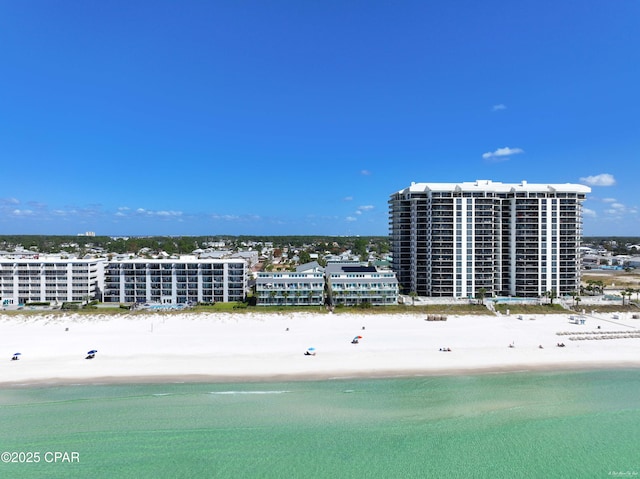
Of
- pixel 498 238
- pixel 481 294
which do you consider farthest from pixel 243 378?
pixel 498 238

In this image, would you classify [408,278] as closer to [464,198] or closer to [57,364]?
[464,198]

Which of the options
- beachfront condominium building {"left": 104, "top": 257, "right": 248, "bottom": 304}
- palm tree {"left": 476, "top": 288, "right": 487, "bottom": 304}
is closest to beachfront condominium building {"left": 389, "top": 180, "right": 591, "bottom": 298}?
palm tree {"left": 476, "top": 288, "right": 487, "bottom": 304}

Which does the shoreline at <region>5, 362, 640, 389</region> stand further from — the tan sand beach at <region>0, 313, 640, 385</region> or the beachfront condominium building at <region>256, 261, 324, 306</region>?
the beachfront condominium building at <region>256, 261, 324, 306</region>

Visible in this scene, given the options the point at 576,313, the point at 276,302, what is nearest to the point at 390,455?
the point at 276,302

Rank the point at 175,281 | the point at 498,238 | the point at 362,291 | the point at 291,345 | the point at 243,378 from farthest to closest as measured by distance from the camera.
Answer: the point at 498,238 → the point at 175,281 → the point at 362,291 → the point at 291,345 → the point at 243,378

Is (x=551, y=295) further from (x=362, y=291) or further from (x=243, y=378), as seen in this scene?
(x=243, y=378)

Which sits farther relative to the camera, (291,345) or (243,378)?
(291,345)

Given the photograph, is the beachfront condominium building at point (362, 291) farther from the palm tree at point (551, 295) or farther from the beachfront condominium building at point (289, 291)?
the palm tree at point (551, 295)
